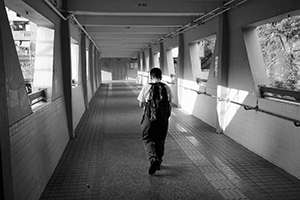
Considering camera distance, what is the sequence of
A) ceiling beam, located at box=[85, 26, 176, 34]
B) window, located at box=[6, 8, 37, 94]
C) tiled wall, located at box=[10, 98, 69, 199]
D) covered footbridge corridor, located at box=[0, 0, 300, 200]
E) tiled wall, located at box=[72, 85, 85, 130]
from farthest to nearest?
ceiling beam, located at box=[85, 26, 176, 34] < tiled wall, located at box=[72, 85, 85, 130] < window, located at box=[6, 8, 37, 94] < covered footbridge corridor, located at box=[0, 0, 300, 200] < tiled wall, located at box=[10, 98, 69, 199]

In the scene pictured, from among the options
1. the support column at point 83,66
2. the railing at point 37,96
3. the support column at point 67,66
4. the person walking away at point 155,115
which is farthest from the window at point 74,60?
the person walking away at point 155,115

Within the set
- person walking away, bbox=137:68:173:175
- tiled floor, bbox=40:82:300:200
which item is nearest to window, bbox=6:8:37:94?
tiled floor, bbox=40:82:300:200

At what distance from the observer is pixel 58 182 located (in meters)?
4.14

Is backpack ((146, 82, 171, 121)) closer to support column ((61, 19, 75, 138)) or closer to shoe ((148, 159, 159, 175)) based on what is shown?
shoe ((148, 159, 159, 175))

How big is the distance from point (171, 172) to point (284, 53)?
7.46 meters

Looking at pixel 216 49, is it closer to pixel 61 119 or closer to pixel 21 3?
pixel 61 119

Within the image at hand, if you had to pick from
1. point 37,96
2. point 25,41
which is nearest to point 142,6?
point 25,41

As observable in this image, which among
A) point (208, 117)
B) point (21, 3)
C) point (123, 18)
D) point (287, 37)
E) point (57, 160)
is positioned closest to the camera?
point (21, 3)

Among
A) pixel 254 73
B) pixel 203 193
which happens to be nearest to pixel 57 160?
pixel 203 193

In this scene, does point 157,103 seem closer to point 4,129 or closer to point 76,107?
point 4,129

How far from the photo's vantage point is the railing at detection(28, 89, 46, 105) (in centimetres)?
450

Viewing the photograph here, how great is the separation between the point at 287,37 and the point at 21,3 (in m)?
8.98

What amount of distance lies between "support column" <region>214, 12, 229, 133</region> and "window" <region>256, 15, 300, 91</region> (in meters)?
2.97

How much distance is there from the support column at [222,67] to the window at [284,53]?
2974 mm
